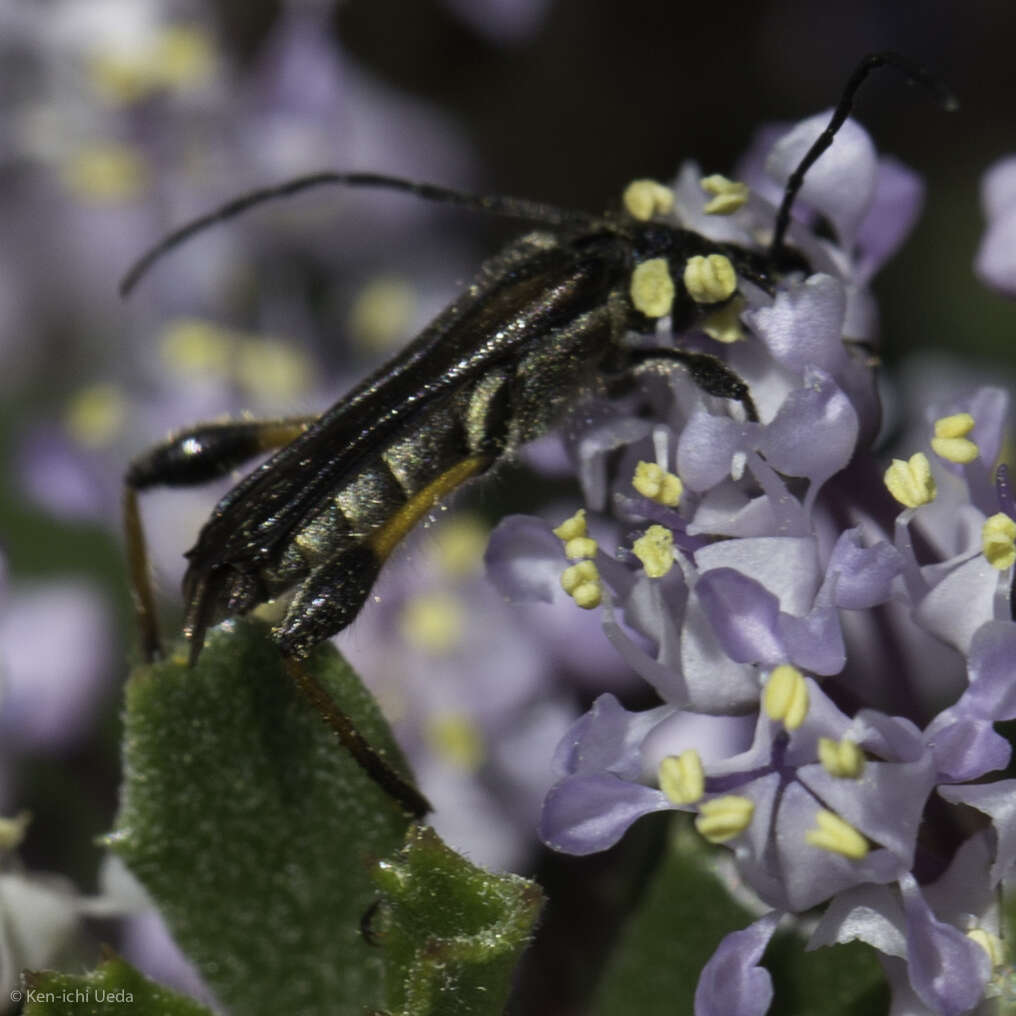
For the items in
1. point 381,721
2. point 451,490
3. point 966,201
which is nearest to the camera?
point 381,721

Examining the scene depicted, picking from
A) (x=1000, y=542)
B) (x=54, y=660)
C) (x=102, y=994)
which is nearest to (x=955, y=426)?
(x=1000, y=542)

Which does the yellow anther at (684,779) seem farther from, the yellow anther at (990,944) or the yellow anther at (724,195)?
the yellow anther at (724,195)

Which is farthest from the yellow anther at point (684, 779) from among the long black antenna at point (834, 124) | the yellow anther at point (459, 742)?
the yellow anther at point (459, 742)

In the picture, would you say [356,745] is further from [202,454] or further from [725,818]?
[202,454]

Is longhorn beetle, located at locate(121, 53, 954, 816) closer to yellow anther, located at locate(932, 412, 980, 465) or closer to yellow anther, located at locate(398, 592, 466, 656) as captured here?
yellow anther, located at locate(932, 412, 980, 465)

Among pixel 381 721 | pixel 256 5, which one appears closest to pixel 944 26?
pixel 256 5

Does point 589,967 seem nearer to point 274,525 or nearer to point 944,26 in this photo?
point 274,525
